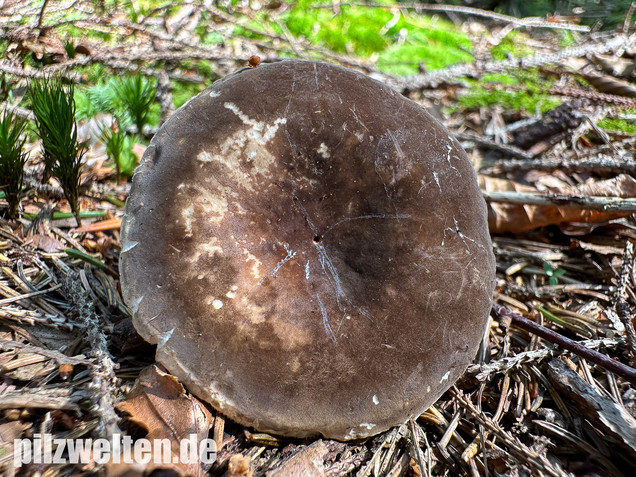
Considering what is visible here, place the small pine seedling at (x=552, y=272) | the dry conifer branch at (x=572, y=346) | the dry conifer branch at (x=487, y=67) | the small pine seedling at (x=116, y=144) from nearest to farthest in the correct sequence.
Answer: the dry conifer branch at (x=572, y=346) → the small pine seedling at (x=116, y=144) → the small pine seedling at (x=552, y=272) → the dry conifer branch at (x=487, y=67)

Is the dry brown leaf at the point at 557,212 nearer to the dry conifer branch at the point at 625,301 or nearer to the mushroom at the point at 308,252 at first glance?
the dry conifer branch at the point at 625,301

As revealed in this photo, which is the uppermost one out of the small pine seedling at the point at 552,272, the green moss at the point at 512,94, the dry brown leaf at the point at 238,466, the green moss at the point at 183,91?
the green moss at the point at 183,91

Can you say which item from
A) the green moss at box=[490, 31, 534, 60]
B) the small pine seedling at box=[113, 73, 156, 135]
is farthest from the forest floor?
the green moss at box=[490, 31, 534, 60]

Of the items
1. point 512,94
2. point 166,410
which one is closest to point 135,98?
point 166,410

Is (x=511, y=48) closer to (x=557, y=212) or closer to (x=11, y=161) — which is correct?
(x=557, y=212)

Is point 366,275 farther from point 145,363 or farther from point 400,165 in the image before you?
point 145,363

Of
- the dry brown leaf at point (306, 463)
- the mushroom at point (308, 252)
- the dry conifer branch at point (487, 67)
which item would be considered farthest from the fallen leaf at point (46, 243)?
the dry conifer branch at point (487, 67)

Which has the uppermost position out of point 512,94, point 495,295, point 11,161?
point 11,161
